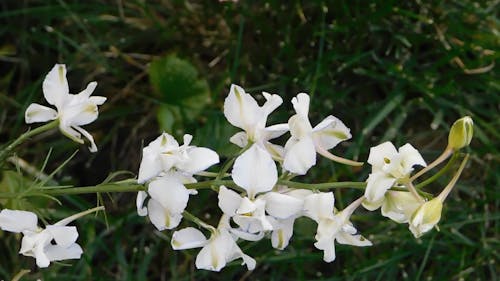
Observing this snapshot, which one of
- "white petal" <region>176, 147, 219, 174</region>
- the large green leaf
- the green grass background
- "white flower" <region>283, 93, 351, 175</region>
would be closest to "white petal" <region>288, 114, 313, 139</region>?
"white flower" <region>283, 93, 351, 175</region>

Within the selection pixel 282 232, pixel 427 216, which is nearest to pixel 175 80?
pixel 282 232

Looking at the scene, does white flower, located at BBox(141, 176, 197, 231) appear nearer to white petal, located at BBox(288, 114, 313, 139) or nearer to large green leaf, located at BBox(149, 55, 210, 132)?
white petal, located at BBox(288, 114, 313, 139)

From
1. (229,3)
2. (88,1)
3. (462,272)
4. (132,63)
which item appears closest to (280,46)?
(229,3)

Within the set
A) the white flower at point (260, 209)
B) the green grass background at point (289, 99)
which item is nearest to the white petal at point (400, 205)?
the white flower at point (260, 209)

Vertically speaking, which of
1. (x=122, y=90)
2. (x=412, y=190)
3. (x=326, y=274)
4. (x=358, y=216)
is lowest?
(x=326, y=274)

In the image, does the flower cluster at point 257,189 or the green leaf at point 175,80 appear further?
the green leaf at point 175,80

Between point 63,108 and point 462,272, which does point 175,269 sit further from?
point 63,108

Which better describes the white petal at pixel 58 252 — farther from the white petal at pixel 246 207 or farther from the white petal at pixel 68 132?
the white petal at pixel 246 207
